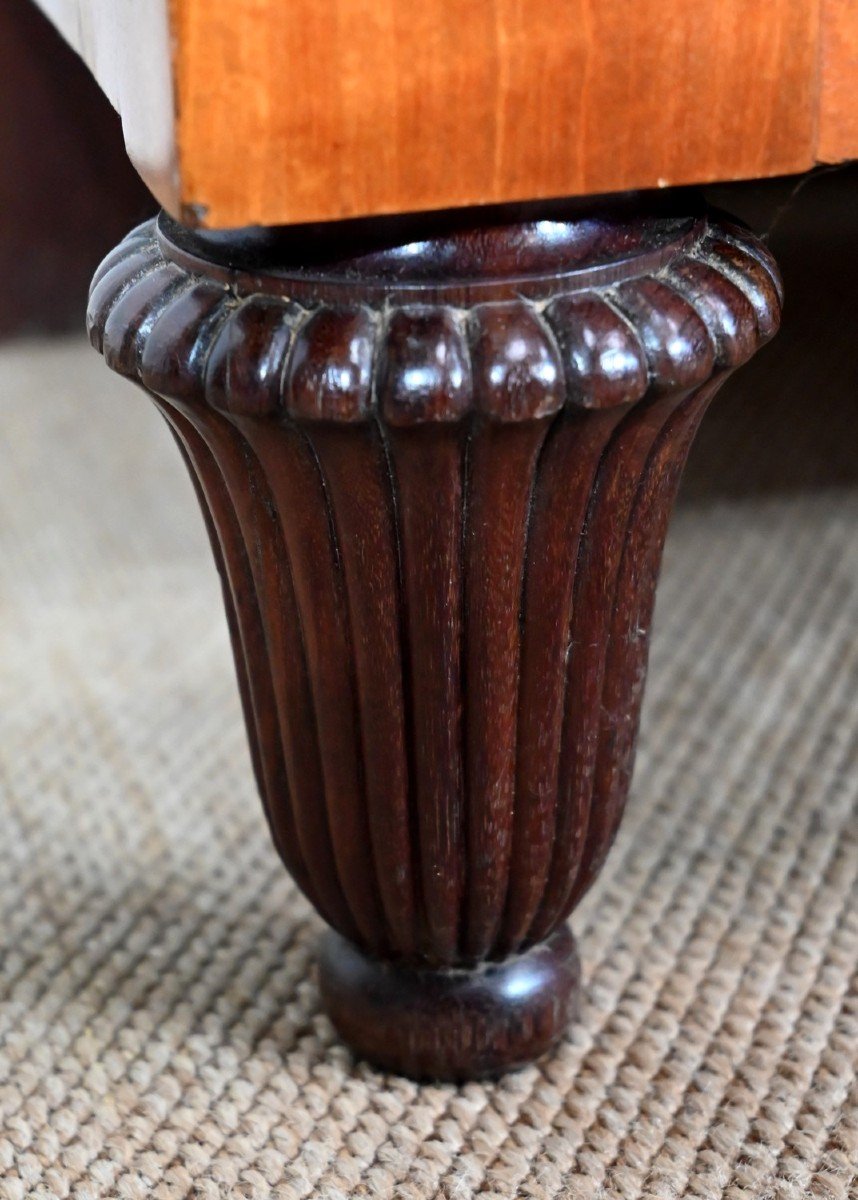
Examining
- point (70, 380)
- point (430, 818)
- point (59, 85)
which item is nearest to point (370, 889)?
point (430, 818)

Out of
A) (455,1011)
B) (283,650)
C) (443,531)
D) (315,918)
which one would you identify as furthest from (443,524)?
(315,918)

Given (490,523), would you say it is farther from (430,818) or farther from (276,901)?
(276,901)

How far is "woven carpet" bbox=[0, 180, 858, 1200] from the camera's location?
72cm

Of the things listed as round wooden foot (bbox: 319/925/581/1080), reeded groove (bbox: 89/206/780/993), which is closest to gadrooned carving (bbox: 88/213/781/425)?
reeded groove (bbox: 89/206/780/993)

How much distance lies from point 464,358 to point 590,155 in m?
0.08

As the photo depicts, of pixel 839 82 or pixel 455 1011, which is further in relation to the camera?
pixel 455 1011

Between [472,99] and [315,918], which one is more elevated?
[472,99]

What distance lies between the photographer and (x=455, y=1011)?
0.74 metres

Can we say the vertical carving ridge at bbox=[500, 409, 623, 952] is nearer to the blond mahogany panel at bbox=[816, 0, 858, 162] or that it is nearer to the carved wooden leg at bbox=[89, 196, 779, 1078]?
the carved wooden leg at bbox=[89, 196, 779, 1078]

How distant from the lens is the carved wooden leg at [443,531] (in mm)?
542

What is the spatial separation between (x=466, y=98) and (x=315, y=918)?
0.54 meters

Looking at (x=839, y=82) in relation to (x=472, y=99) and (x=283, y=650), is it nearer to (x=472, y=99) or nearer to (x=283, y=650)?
(x=472, y=99)

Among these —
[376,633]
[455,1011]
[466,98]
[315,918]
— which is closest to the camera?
[466,98]

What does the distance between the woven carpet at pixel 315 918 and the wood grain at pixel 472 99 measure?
0.41m
